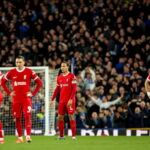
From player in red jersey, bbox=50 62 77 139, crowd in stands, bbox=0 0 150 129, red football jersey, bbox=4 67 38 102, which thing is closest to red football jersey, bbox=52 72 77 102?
player in red jersey, bbox=50 62 77 139

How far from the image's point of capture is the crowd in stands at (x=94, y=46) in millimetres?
16812

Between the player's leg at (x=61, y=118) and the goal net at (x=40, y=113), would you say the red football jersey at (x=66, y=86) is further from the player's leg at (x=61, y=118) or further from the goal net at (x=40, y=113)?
the goal net at (x=40, y=113)

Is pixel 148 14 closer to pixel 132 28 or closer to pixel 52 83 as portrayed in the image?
pixel 132 28

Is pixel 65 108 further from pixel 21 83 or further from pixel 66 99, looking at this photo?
pixel 21 83

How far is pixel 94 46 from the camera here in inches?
750

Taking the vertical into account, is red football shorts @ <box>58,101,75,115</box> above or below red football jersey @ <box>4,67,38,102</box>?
below

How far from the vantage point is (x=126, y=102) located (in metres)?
17.0

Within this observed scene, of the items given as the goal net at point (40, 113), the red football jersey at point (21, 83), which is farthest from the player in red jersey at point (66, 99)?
the goal net at point (40, 113)

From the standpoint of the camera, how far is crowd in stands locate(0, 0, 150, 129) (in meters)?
16.8

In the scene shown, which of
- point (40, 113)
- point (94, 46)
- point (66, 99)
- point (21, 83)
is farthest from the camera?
point (94, 46)

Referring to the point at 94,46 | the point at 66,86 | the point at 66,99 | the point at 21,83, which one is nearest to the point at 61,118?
the point at 66,99

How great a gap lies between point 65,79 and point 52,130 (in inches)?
121

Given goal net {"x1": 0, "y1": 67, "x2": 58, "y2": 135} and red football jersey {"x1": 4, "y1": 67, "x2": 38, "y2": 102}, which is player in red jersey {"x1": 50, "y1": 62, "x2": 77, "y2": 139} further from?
goal net {"x1": 0, "y1": 67, "x2": 58, "y2": 135}

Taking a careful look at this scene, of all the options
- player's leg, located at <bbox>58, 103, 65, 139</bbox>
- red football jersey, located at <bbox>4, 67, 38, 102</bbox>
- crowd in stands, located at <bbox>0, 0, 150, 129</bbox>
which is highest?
crowd in stands, located at <bbox>0, 0, 150, 129</bbox>
